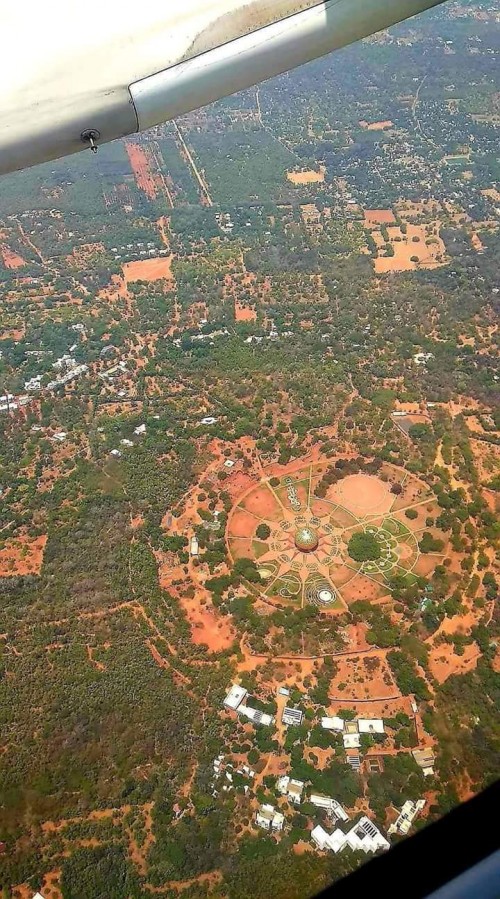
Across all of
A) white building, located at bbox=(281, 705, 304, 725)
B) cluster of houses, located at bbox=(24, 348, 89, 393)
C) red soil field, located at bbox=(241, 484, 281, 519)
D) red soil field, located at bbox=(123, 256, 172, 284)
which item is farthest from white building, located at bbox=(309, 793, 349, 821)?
red soil field, located at bbox=(123, 256, 172, 284)

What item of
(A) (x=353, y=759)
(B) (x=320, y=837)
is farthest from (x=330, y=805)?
(A) (x=353, y=759)

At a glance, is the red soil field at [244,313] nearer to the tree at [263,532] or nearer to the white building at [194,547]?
the tree at [263,532]

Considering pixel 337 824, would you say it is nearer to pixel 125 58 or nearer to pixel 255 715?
pixel 255 715

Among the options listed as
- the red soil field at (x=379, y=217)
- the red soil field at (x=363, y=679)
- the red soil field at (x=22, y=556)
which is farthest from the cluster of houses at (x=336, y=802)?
the red soil field at (x=379, y=217)

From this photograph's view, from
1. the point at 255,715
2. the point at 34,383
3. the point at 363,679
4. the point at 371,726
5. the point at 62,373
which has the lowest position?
the point at 371,726

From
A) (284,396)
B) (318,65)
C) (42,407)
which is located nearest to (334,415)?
(284,396)
